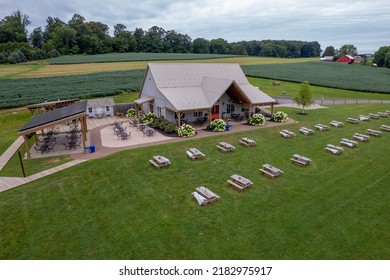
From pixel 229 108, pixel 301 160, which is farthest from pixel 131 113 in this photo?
pixel 301 160

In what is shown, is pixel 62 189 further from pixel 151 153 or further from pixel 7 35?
pixel 7 35

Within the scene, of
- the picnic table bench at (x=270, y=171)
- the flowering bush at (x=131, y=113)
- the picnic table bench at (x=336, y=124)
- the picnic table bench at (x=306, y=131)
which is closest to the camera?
the picnic table bench at (x=270, y=171)

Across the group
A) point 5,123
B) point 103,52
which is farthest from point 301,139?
point 103,52

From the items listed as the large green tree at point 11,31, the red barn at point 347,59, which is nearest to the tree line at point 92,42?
the large green tree at point 11,31

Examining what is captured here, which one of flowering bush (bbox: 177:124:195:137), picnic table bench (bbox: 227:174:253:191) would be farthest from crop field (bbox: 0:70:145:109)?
picnic table bench (bbox: 227:174:253:191)

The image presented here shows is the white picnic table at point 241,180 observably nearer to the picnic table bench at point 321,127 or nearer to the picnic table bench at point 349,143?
the picnic table bench at point 349,143

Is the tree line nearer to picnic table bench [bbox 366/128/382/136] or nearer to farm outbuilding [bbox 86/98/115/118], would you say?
farm outbuilding [bbox 86/98/115/118]

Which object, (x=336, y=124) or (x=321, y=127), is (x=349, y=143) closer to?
(x=321, y=127)
